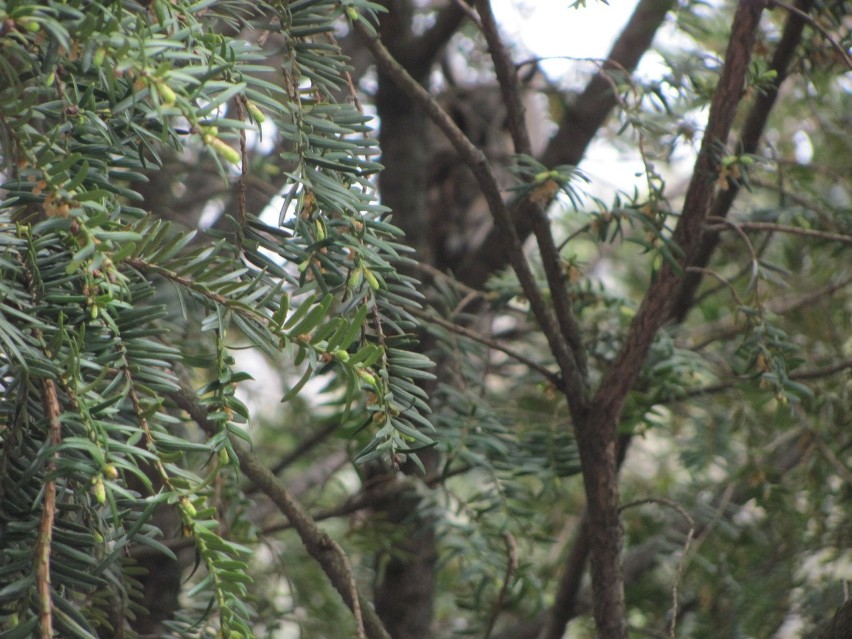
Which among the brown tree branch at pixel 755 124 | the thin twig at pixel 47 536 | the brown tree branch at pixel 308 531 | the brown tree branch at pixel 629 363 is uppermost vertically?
the brown tree branch at pixel 755 124

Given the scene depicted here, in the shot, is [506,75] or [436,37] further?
[436,37]

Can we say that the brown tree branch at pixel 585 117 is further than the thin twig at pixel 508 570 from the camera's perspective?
Yes

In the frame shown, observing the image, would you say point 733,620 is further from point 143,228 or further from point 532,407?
point 143,228

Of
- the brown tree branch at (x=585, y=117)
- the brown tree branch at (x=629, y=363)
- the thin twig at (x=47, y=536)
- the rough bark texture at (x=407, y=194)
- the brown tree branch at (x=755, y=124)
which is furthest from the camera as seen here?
the brown tree branch at (x=585, y=117)

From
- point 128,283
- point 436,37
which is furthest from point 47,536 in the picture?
point 436,37

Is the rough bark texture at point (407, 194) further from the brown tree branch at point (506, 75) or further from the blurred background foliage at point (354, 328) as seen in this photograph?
the brown tree branch at point (506, 75)

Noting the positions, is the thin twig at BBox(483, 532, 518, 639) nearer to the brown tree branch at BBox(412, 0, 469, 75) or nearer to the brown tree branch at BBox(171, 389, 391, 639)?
the brown tree branch at BBox(171, 389, 391, 639)

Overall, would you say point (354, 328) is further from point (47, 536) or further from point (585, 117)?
point (585, 117)

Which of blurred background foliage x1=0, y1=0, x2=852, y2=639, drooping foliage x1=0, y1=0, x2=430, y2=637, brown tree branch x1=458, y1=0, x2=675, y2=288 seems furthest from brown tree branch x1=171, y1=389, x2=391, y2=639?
brown tree branch x1=458, y1=0, x2=675, y2=288

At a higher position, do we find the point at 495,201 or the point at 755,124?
the point at 755,124

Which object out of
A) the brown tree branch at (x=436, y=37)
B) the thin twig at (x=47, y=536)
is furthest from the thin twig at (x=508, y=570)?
the brown tree branch at (x=436, y=37)

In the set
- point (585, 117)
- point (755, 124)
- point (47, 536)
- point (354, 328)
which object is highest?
point (585, 117)

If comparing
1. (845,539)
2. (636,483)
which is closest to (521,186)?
(845,539)

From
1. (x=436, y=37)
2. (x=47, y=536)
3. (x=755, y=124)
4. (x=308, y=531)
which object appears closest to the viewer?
(x=47, y=536)
